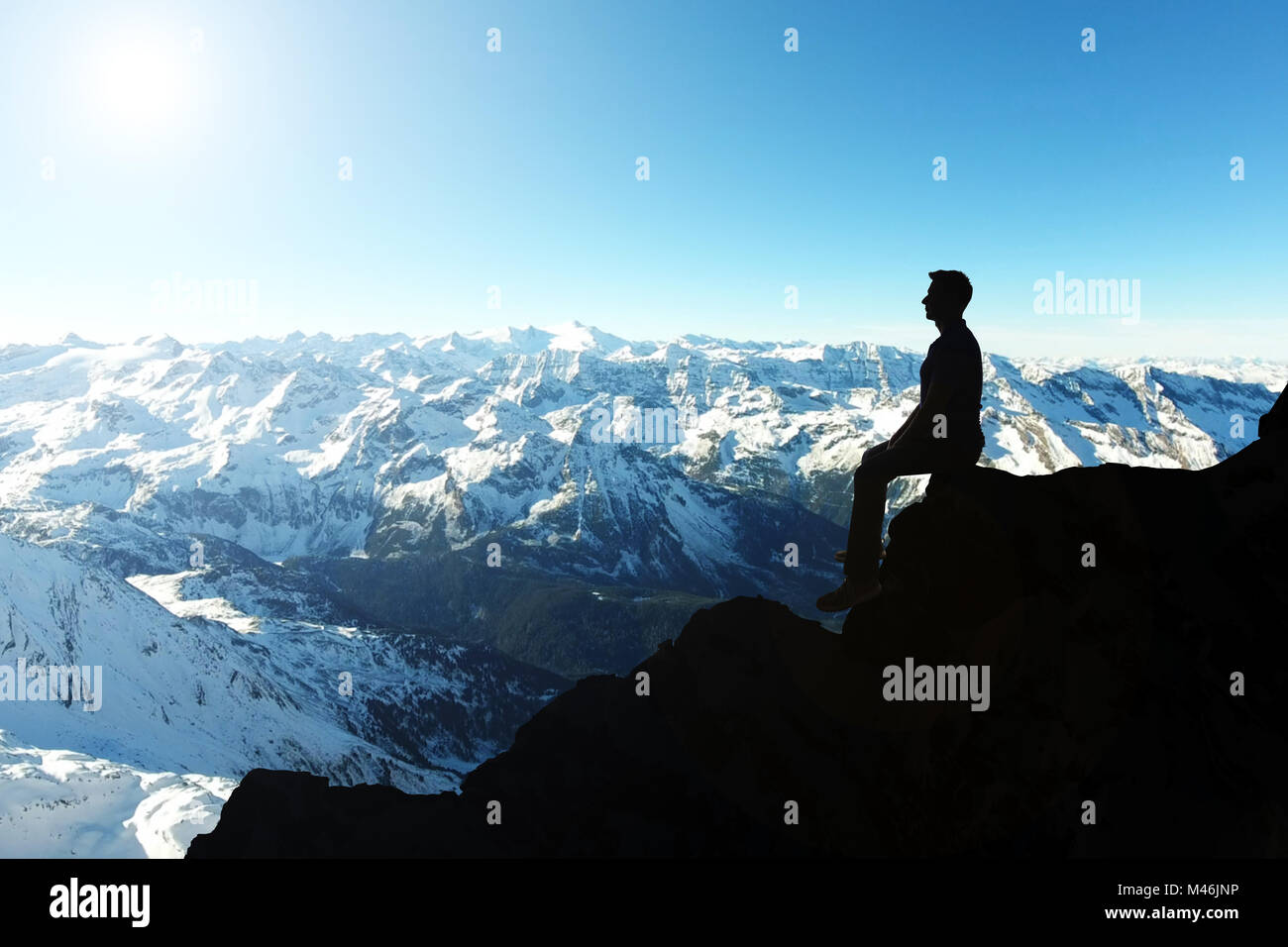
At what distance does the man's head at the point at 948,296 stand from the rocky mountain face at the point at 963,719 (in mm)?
3376

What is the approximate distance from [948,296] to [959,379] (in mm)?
2094

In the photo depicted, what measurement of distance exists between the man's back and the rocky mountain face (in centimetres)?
Answer: 141

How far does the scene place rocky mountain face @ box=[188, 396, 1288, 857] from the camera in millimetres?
9820

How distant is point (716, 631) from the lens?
1709cm

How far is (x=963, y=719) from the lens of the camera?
38.7ft
